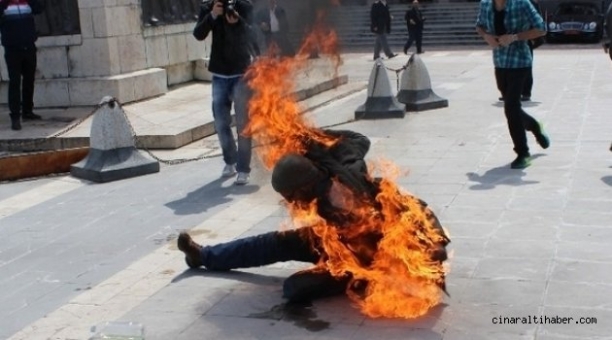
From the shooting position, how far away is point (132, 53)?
38.0 feet

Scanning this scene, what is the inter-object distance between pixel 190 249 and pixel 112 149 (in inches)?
130

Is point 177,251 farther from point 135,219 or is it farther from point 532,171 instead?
point 532,171

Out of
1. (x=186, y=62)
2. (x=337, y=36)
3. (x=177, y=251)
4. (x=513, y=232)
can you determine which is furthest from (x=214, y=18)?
(x=186, y=62)

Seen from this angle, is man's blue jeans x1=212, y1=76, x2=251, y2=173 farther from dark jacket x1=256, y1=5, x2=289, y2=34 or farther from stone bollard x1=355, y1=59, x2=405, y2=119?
stone bollard x1=355, y1=59, x2=405, y2=119

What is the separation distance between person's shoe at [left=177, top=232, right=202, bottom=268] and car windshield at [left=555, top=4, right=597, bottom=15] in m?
23.9

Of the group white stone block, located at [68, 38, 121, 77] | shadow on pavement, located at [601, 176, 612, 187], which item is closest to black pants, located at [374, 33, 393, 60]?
white stone block, located at [68, 38, 121, 77]

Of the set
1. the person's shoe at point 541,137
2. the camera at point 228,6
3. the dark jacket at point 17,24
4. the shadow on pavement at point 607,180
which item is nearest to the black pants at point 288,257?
the camera at point 228,6

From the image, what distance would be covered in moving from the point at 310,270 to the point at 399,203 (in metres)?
0.61

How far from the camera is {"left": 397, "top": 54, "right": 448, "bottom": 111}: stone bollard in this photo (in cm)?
1136

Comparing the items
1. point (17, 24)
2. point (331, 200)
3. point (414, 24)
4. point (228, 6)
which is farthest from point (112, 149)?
point (414, 24)

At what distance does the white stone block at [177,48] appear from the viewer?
41.2 ft

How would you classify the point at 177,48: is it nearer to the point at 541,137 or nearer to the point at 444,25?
the point at 541,137

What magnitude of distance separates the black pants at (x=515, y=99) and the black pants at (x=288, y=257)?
336cm

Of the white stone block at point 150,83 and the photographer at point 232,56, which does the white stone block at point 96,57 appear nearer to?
the white stone block at point 150,83
